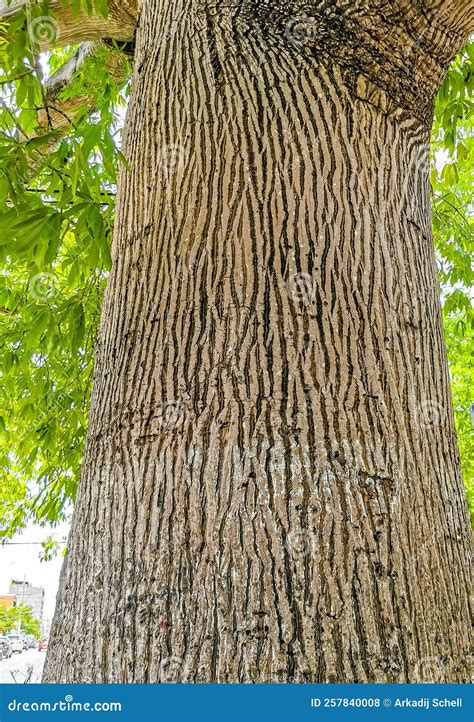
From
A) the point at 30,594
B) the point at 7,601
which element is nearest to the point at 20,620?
the point at 30,594

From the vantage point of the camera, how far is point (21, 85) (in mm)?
2350

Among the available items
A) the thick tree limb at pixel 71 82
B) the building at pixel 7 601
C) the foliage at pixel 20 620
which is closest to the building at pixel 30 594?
the foliage at pixel 20 620

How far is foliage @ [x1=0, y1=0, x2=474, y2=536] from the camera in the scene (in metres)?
→ 1.96

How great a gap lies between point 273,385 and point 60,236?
1.44m

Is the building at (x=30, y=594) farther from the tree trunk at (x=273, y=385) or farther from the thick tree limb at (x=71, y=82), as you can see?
the tree trunk at (x=273, y=385)

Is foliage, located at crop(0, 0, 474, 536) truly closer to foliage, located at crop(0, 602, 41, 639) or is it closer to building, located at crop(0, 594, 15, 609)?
foliage, located at crop(0, 602, 41, 639)

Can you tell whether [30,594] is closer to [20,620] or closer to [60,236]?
Result: [20,620]

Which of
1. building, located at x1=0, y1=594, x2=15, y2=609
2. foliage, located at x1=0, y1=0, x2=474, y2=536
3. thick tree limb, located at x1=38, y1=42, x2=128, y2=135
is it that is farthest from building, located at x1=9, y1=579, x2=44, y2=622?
thick tree limb, located at x1=38, y1=42, x2=128, y2=135

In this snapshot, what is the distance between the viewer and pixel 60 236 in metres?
2.49

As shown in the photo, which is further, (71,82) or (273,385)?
(71,82)

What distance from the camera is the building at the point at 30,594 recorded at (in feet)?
47.3

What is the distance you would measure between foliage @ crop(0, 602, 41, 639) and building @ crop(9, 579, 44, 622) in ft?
0.51

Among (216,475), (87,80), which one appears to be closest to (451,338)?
(87,80)

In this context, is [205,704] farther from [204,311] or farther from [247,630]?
[204,311]
